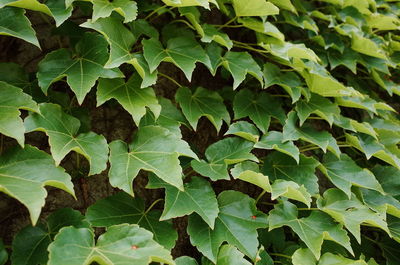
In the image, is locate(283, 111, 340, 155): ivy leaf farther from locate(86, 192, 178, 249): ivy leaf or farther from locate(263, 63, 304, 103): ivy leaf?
locate(86, 192, 178, 249): ivy leaf

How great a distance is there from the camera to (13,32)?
1.17 m

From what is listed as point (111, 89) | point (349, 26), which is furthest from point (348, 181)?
point (111, 89)

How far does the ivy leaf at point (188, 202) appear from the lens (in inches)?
49.6

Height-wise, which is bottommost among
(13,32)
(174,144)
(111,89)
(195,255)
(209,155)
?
(195,255)

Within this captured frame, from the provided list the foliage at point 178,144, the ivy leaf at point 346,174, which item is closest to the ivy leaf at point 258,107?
the foliage at point 178,144

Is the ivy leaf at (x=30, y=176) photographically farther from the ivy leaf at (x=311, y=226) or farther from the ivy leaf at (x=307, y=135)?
the ivy leaf at (x=307, y=135)

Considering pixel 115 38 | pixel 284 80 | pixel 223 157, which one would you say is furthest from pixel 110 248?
pixel 284 80

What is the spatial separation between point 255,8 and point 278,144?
1.89 ft

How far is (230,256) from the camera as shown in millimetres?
1302

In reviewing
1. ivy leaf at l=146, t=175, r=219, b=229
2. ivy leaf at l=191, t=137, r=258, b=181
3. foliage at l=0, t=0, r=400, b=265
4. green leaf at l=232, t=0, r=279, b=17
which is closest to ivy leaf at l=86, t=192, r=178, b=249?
foliage at l=0, t=0, r=400, b=265

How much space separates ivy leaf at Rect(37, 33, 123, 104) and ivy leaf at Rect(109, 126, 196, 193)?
0.23 m

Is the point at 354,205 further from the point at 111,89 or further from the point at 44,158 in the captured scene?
the point at 44,158

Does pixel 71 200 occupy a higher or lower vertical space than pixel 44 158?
lower

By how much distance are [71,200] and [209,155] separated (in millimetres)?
568
